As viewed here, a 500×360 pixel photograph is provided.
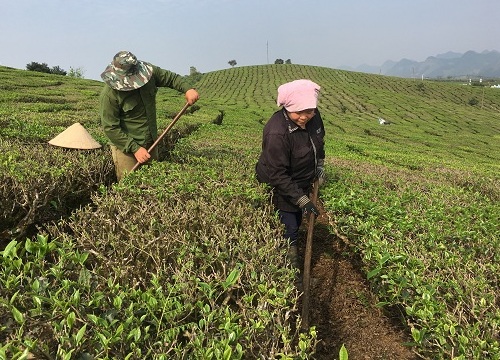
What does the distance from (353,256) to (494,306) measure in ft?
7.56

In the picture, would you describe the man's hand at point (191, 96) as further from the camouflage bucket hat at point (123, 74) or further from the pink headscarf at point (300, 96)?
the pink headscarf at point (300, 96)

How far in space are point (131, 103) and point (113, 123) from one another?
371mm

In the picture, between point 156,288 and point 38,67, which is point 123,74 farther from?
point 38,67

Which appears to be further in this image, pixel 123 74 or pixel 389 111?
pixel 389 111

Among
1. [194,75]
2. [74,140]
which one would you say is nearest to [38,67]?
[194,75]

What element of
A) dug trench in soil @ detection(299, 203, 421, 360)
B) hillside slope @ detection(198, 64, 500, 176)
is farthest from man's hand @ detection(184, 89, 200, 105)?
hillside slope @ detection(198, 64, 500, 176)

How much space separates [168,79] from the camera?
18.0 ft

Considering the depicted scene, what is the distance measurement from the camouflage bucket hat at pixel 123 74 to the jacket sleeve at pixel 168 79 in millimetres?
524

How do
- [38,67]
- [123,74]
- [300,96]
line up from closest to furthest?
[300,96] → [123,74] → [38,67]

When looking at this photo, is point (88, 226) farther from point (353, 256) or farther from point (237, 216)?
point (353, 256)

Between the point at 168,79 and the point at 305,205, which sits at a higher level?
the point at 168,79

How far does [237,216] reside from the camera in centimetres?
357

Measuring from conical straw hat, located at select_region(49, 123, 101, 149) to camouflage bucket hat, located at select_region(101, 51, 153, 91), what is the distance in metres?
1.60

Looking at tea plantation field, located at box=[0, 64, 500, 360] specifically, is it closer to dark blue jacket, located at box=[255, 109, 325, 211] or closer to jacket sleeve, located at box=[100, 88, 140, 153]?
dark blue jacket, located at box=[255, 109, 325, 211]
